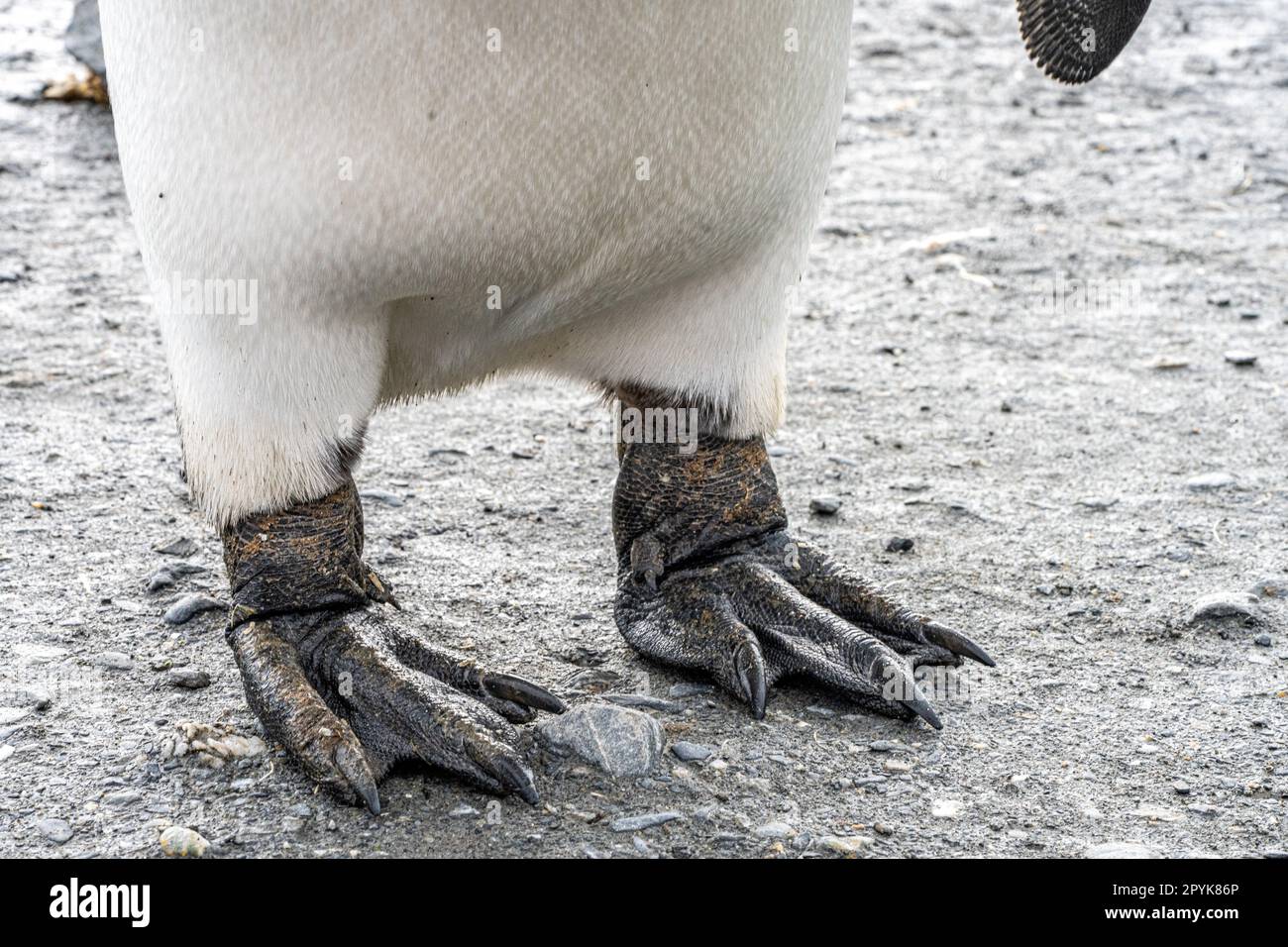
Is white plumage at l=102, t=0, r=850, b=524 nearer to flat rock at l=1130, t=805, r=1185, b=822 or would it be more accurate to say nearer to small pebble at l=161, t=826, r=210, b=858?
small pebble at l=161, t=826, r=210, b=858

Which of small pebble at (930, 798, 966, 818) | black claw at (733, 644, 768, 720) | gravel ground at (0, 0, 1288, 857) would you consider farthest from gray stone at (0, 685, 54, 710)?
small pebble at (930, 798, 966, 818)

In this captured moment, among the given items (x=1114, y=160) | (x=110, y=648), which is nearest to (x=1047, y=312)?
(x=1114, y=160)

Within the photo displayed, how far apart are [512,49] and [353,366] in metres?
0.40

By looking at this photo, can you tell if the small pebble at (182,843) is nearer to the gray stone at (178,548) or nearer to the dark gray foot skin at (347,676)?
the dark gray foot skin at (347,676)

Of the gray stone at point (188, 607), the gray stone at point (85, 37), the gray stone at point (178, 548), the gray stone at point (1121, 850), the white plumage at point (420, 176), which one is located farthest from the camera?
the gray stone at point (85, 37)

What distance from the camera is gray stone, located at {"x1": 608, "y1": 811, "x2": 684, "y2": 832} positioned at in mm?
1669

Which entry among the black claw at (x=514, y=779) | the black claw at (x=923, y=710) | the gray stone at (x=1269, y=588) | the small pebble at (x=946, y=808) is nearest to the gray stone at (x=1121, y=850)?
the small pebble at (x=946, y=808)

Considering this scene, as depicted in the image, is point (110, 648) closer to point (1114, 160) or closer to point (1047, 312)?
point (1047, 312)

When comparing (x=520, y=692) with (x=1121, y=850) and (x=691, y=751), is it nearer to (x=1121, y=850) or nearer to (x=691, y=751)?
(x=691, y=751)

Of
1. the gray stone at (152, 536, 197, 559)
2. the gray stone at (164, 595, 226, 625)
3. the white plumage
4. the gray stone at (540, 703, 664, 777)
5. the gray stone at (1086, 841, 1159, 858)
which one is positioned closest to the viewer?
the white plumage

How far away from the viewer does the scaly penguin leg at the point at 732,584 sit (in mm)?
1979

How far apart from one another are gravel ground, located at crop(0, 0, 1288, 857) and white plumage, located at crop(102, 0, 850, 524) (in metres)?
0.38

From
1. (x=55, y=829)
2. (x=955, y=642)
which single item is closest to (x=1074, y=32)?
(x=955, y=642)

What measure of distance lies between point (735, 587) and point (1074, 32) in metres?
0.80
